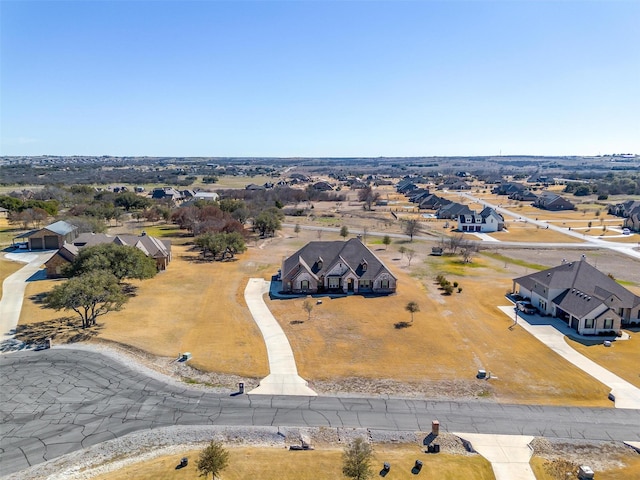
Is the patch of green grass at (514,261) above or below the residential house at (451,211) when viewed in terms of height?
below

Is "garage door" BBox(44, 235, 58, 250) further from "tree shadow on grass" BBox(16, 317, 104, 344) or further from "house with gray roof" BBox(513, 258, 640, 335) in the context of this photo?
"house with gray roof" BBox(513, 258, 640, 335)

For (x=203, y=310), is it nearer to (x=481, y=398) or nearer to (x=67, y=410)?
(x=67, y=410)

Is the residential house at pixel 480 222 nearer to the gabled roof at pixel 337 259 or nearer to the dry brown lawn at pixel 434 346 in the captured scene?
the dry brown lawn at pixel 434 346

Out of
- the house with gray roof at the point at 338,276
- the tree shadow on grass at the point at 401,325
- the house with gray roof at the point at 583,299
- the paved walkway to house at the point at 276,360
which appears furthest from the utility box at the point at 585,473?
the house with gray roof at the point at 338,276

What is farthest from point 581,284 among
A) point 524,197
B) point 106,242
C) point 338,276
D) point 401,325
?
point 524,197

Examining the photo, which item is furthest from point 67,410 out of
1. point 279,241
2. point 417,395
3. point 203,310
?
point 279,241
